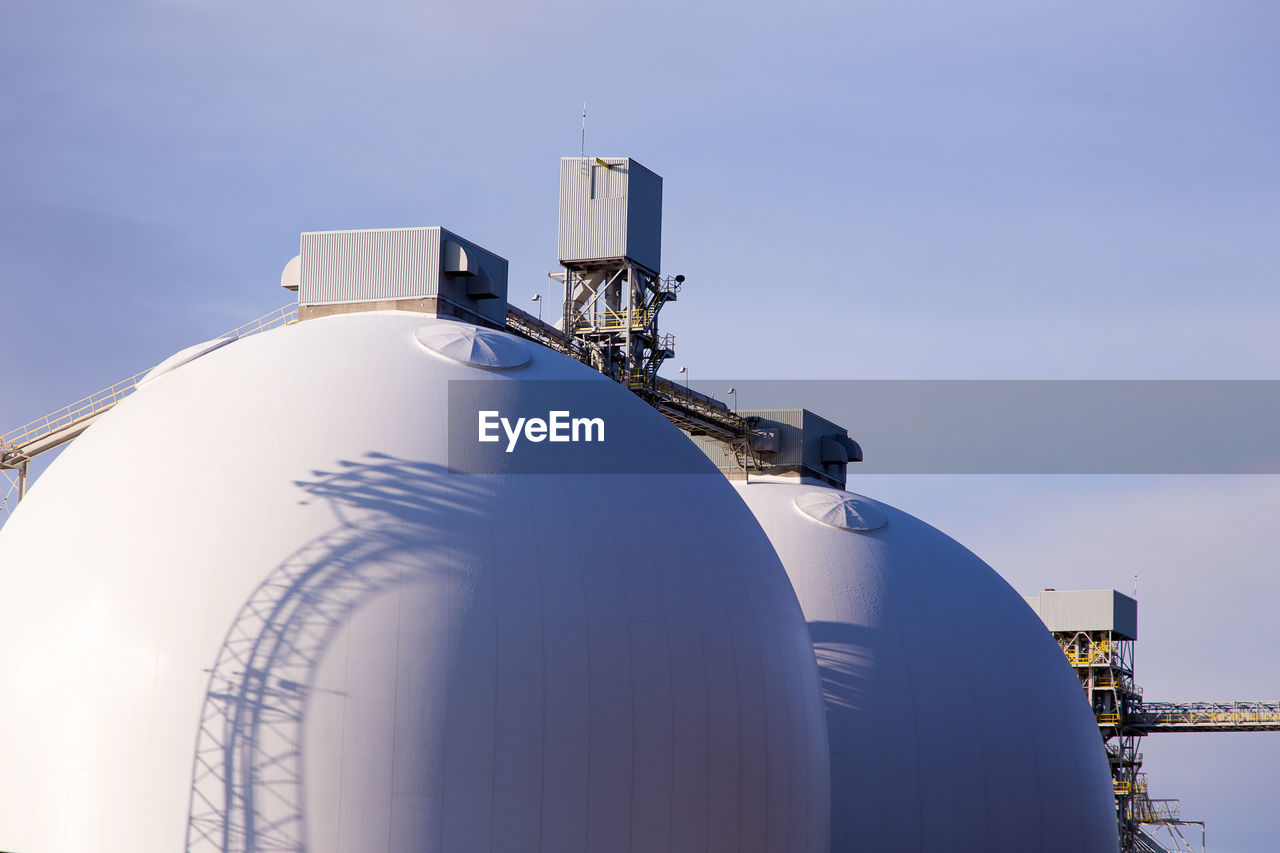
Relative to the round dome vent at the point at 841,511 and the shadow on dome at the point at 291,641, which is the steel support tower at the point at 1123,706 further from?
the shadow on dome at the point at 291,641

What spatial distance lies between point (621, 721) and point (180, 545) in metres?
6.55

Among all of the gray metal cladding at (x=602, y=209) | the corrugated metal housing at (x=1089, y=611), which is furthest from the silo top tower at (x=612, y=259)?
the corrugated metal housing at (x=1089, y=611)

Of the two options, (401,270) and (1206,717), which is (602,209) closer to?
(401,270)

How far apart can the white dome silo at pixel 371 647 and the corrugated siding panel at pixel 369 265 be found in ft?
16.6

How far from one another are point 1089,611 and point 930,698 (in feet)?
95.7

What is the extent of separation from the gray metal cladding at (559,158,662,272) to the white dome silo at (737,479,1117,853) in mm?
8236

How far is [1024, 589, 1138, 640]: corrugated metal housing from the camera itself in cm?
5894

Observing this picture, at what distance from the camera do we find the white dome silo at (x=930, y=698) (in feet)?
103

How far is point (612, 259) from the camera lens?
40.3 meters

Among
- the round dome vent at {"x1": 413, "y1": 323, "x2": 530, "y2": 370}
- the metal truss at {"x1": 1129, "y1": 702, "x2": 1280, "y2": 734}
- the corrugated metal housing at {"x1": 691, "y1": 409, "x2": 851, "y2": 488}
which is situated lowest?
the metal truss at {"x1": 1129, "y1": 702, "x2": 1280, "y2": 734}

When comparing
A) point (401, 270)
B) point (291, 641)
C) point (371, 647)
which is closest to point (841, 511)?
point (401, 270)

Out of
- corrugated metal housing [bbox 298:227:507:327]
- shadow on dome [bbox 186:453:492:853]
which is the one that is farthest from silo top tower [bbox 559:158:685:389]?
shadow on dome [bbox 186:453:492:853]

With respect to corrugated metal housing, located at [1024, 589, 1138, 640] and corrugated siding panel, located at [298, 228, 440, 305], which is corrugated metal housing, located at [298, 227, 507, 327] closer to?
corrugated siding panel, located at [298, 228, 440, 305]

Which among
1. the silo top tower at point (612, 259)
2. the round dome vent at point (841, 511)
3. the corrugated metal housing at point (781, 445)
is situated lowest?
the round dome vent at point (841, 511)
